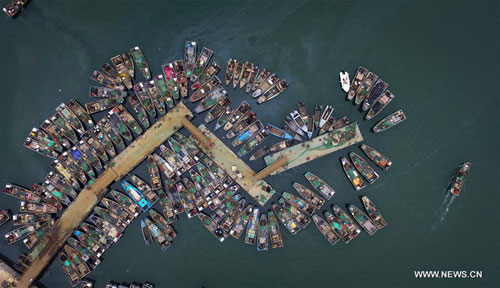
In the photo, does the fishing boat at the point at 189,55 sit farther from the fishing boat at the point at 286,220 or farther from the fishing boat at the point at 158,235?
the fishing boat at the point at 286,220

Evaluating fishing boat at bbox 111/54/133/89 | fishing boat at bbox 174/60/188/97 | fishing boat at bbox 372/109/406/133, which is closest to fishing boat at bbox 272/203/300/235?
fishing boat at bbox 372/109/406/133

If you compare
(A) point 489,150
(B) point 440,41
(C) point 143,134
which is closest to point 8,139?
(C) point 143,134

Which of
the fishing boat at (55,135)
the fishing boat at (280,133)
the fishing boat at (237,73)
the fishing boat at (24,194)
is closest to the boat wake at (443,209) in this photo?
the fishing boat at (280,133)

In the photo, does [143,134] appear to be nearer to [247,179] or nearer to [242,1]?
[247,179]

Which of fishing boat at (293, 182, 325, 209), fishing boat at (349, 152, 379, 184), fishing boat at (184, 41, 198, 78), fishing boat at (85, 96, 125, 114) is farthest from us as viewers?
fishing boat at (184, 41, 198, 78)

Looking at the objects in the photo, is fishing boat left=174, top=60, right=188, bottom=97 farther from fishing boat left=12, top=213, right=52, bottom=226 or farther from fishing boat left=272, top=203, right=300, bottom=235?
fishing boat left=12, top=213, right=52, bottom=226

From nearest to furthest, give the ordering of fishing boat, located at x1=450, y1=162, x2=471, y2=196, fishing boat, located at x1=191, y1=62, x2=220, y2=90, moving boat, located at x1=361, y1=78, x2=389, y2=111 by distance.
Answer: fishing boat, located at x1=450, y1=162, x2=471, y2=196 < moving boat, located at x1=361, y1=78, x2=389, y2=111 < fishing boat, located at x1=191, y1=62, x2=220, y2=90
